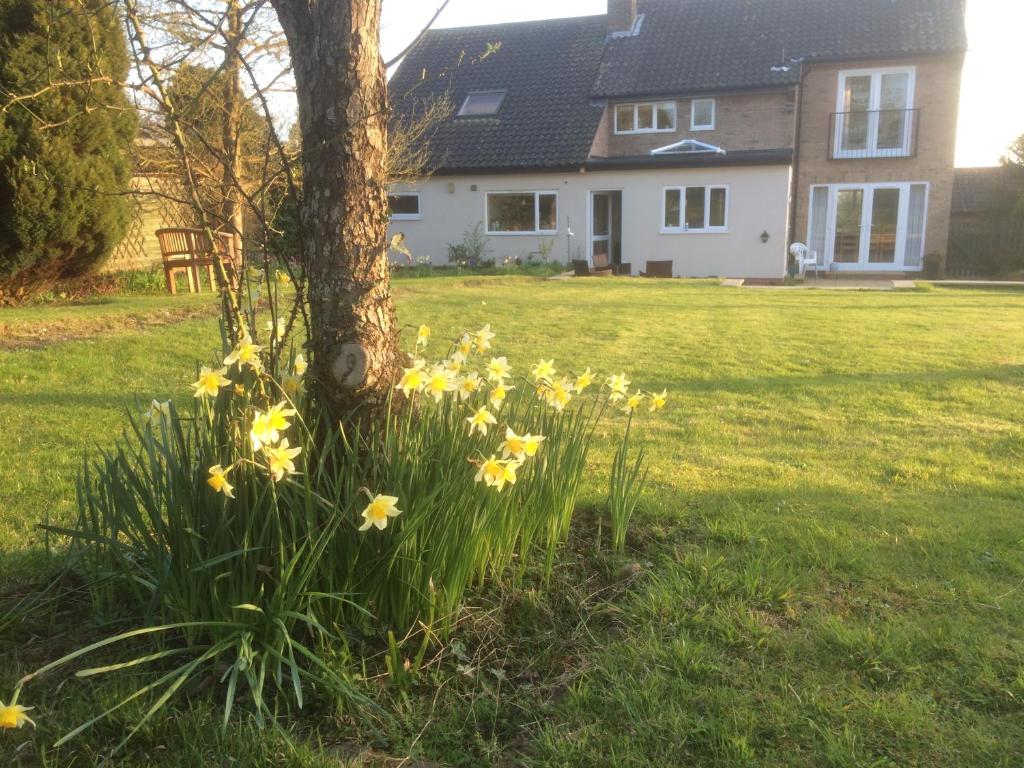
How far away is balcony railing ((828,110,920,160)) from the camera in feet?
67.4

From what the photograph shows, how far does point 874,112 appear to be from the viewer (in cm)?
2073

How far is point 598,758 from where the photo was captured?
2031mm

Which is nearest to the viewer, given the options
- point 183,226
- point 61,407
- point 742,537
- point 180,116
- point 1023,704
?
point 1023,704

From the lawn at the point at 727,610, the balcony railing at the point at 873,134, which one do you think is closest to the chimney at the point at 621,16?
the balcony railing at the point at 873,134

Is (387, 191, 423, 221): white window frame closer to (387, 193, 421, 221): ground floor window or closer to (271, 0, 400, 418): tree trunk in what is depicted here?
(387, 193, 421, 221): ground floor window

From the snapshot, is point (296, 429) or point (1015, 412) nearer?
point (296, 429)

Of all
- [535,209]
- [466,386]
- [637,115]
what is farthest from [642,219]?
[466,386]

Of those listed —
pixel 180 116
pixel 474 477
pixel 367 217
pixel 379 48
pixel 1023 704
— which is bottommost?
pixel 1023 704

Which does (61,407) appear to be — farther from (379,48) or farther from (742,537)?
(742,537)

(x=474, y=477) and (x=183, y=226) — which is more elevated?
(x=183, y=226)

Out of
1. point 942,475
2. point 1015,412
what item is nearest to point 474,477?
point 942,475

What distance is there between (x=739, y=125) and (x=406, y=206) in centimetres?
955

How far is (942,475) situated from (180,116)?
13.3ft

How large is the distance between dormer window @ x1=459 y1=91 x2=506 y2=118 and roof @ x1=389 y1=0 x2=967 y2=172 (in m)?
0.22
